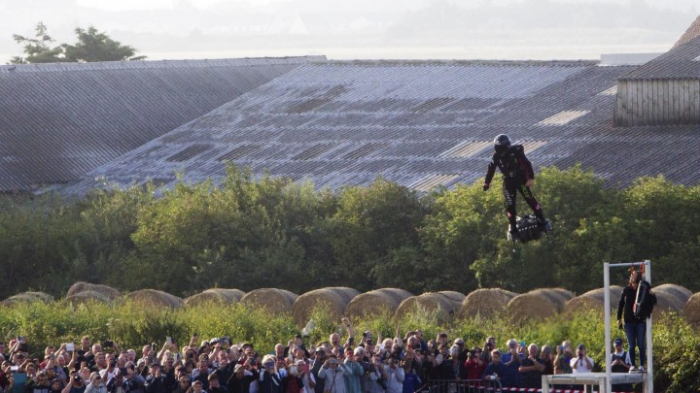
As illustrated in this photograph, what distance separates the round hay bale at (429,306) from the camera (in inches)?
1448

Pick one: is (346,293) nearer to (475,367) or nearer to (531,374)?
(475,367)

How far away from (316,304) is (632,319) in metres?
15.5

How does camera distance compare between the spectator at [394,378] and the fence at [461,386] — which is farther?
the spectator at [394,378]

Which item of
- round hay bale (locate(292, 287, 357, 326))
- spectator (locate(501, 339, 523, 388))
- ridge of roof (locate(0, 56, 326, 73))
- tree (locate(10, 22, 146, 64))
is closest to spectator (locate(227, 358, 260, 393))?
spectator (locate(501, 339, 523, 388))

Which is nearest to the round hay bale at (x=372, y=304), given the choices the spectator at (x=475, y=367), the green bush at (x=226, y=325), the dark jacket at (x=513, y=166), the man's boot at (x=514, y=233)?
the green bush at (x=226, y=325)

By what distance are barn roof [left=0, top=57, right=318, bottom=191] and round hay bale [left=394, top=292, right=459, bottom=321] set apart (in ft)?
82.9

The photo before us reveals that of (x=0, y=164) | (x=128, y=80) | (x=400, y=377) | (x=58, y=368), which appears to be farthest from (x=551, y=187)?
(x=128, y=80)

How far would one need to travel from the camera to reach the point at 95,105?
68.1 meters

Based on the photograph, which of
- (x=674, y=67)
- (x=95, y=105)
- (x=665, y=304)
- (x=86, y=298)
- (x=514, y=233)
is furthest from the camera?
(x=95, y=105)

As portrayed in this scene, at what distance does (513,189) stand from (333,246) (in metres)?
20.9

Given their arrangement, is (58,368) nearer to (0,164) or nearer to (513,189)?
(513,189)

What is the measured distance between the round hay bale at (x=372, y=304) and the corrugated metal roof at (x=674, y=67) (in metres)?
18.8

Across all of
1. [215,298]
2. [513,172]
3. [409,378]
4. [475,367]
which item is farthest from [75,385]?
[215,298]

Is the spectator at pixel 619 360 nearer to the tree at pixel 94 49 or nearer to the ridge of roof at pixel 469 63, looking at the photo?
the ridge of roof at pixel 469 63
